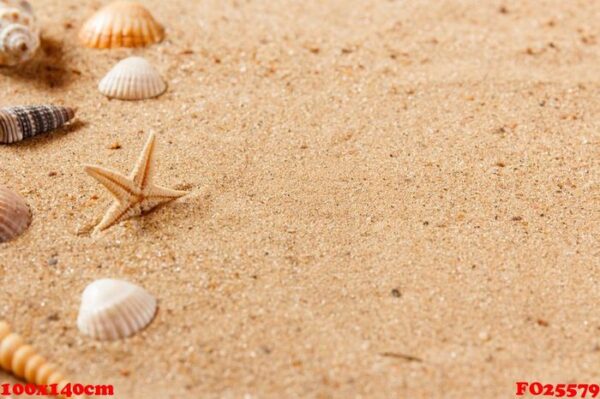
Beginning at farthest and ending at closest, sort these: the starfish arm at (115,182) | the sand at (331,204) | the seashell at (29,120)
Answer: the seashell at (29,120), the starfish arm at (115,182), the sand at (331,204)

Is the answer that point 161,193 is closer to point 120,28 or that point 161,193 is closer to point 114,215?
point 114,215

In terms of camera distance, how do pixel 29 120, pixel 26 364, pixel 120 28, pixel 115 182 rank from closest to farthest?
pixel 26 364
pixel 115 182
pixel 29 120
pixel 120 28

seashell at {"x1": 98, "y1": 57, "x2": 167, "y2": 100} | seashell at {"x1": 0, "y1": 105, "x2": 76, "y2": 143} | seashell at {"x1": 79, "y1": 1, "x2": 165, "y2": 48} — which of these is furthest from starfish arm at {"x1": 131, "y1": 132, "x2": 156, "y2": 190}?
seashell at {"x1": 79, "y1": 1, "x2": 165, "y2": 48}

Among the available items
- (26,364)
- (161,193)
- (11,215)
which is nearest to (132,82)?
(161,193)

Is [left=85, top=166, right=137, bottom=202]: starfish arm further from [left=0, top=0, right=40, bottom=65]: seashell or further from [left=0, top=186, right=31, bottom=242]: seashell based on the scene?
[left=0, top=0, right=40, bottom=65]: seashell

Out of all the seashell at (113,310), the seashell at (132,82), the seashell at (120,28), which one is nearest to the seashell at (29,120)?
the seashell at (132,82)

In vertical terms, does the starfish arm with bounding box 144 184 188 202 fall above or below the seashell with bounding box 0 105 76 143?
below

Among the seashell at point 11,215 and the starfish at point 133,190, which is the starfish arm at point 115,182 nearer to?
the starfish at point 133,190
